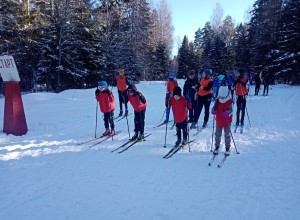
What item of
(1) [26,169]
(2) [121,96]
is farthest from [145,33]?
(1) [26,169]

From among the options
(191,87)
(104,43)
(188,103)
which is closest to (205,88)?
(191,87)

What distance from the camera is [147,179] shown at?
539 centimetres

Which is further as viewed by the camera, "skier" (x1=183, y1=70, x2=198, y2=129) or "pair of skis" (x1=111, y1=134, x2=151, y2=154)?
"skier" (x1=183, y1=70, x2=198, y2=129)

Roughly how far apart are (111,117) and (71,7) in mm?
19928

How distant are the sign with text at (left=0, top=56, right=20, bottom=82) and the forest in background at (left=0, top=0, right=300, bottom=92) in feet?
42.9

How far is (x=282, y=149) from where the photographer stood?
713 centimetres

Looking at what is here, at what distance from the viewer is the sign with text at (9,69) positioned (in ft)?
29.0

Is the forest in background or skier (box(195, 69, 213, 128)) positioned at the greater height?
the forest in background

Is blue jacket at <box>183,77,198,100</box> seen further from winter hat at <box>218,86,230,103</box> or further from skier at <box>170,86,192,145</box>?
winter hat at <box>218,86,230,103</box>

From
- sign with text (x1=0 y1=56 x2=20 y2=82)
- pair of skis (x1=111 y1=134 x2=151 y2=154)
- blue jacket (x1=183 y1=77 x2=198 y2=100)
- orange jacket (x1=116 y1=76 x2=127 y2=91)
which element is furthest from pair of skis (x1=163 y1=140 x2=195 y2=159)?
sign with text (x1=0 y1=56 x2=20 y2=82)

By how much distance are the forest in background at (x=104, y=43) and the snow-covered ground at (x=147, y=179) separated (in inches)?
512

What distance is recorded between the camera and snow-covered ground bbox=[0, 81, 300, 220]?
4234 mm

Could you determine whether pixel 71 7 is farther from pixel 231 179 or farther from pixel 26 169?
pixel 231 179

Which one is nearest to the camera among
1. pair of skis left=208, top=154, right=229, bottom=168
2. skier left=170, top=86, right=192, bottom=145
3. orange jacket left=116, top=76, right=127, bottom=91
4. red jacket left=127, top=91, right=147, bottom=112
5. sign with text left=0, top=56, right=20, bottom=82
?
pair of skis left=208, top=154, right=229, bottom=168
